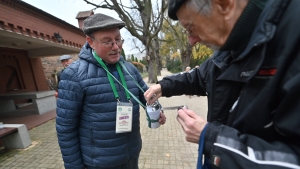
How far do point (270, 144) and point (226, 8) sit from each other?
67cm

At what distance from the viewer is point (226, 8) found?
807mm

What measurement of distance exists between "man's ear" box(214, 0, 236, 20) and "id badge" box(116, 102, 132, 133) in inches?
47.2

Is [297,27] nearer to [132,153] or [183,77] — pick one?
[183,77]

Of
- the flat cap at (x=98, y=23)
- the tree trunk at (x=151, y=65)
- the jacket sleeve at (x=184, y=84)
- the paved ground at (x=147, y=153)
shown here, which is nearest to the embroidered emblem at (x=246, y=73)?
the jacket sleeve at (x=184, y=84)

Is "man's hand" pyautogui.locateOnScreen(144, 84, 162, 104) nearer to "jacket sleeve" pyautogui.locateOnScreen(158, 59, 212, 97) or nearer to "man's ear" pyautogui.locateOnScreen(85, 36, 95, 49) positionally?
"jacket sleeve" pyautogui.locateOnScreen(158, 59, 212, 97)

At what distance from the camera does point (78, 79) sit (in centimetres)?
153

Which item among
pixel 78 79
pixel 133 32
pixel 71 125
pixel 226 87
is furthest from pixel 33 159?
pixel 133 32

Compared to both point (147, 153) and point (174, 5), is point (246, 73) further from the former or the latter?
point (147, 153)

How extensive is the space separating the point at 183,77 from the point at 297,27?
1.01 meters

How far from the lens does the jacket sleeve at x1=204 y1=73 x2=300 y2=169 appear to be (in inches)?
23.4

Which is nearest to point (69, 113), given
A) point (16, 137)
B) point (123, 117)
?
point (123, 117)

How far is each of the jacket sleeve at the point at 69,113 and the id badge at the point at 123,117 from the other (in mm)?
390

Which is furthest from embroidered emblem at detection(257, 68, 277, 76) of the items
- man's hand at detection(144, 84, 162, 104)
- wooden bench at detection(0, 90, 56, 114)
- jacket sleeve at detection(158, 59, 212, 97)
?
wooden bench at detection(0, 90, 56, 114)

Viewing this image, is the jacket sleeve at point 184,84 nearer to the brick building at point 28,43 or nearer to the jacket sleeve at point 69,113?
the jacket sleeve at point 69,113
